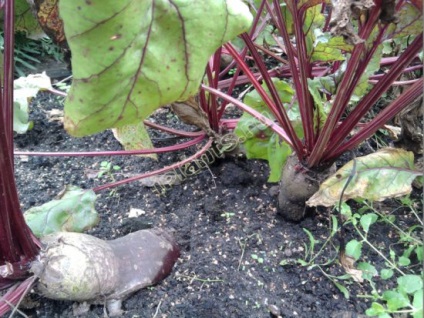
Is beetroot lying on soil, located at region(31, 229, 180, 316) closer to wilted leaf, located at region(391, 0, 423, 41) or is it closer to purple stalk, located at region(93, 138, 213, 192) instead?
purple stalk, located at region(93, 138, 213, 192)

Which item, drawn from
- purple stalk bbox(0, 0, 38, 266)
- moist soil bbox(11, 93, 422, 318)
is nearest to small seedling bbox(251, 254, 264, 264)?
moist soil bbox(11, 93, 422, 318)

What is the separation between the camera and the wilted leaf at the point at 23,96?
3.80 feet

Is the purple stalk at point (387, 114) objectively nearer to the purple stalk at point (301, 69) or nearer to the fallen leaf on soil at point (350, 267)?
the purple stalk at point (301, 69)

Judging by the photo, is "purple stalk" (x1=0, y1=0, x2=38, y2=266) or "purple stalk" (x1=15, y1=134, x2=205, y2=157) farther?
"purple stalk" (x1=15, y1=134, x2=205, y2=157)

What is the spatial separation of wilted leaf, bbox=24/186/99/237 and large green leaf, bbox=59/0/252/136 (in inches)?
21.4

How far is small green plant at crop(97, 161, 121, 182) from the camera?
4.73 ft

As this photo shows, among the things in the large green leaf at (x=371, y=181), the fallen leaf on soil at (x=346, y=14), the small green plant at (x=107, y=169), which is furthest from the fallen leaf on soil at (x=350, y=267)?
the small green plant at (x=107, y=169)

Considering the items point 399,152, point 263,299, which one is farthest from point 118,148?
point 399,152

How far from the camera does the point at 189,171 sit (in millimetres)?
1391

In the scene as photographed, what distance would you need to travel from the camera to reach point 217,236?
3.82ft

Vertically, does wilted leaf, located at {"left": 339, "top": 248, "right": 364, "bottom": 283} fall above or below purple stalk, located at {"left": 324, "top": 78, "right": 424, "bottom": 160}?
below

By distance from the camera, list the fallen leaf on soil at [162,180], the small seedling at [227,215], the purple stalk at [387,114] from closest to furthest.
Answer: the purple stalk at [387,114]
the small seedling at [227,215]
the fallen leaf on soil at [162,180]

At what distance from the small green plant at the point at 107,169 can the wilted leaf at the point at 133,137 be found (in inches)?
5.5

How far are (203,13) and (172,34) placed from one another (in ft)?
0.17
